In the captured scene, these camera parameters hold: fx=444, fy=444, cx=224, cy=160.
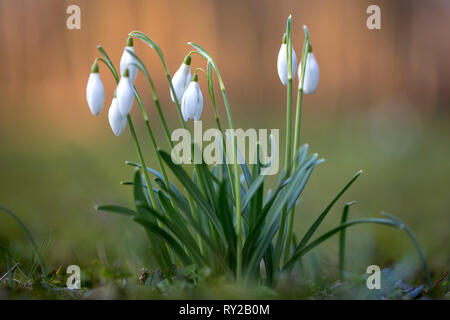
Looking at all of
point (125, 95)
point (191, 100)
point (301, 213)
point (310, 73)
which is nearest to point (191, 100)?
point (191, 100)

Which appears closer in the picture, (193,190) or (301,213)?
(193,190)

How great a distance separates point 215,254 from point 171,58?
3.40 meters

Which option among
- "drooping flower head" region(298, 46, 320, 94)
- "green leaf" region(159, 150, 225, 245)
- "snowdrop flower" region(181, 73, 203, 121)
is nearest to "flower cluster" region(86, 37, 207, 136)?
"snowdrop flower" region(181, 73, 203, 121)

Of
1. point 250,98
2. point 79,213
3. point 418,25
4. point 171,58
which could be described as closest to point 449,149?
point 418,25

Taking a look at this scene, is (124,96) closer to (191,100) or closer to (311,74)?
(191,100)

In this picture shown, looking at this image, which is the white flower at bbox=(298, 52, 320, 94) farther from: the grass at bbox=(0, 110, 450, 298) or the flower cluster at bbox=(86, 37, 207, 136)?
the grass at bbox=(0, 110, 450, 298)

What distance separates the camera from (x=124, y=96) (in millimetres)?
903

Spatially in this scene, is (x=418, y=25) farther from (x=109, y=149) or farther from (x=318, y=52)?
(x=109, y=149)

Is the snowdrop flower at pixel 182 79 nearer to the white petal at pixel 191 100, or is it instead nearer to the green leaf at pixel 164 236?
the white petal at pixel 191 100

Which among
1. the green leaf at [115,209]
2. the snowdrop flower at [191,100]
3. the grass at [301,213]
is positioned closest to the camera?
the green leaf at [115,209]

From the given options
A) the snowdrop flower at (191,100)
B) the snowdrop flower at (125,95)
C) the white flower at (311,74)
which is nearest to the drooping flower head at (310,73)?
the white flower at (311,74)

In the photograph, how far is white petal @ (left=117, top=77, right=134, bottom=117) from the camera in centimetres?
90

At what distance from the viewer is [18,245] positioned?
5.45 feet

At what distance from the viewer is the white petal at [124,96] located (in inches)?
35.5
